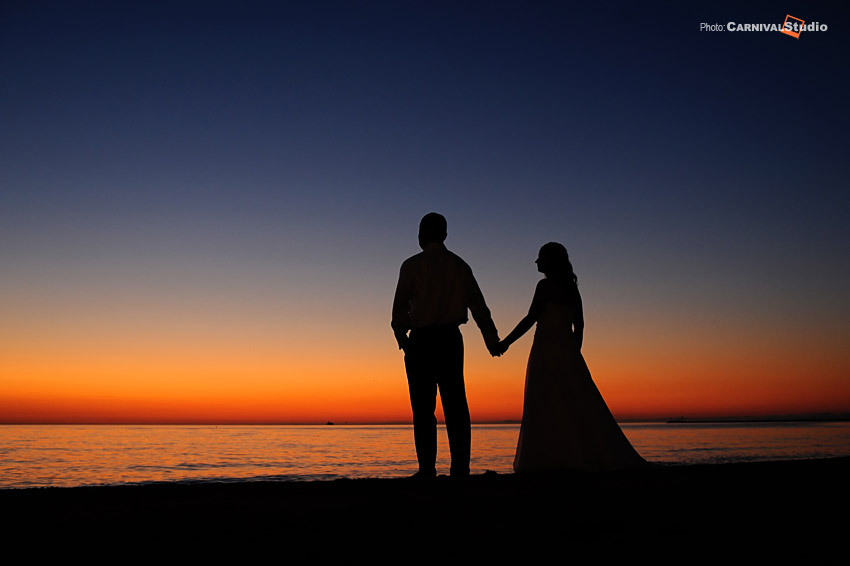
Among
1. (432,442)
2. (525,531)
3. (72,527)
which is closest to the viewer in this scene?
(525,531)

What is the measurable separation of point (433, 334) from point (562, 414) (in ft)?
7.07

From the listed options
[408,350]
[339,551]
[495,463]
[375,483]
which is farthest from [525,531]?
[495,463]

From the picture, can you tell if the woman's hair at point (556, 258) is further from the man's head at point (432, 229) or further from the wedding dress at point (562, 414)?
the man's head at point (432, 229)

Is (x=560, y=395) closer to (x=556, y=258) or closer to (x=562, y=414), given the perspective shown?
(x=562, y=414)

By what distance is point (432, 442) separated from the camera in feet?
22.5

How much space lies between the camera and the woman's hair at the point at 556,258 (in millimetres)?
7867

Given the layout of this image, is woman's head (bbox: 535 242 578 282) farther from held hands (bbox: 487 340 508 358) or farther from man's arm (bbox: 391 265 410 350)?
man's arm (bbox: 391 265 410 350)

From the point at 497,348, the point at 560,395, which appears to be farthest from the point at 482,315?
the point at 560,395

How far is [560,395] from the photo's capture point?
810cm

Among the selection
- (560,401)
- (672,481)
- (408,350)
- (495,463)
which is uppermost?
(408,350)

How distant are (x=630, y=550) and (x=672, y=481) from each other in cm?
290

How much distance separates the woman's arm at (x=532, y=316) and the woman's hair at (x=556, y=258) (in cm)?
20

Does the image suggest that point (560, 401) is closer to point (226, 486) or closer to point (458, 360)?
point (458, 360)

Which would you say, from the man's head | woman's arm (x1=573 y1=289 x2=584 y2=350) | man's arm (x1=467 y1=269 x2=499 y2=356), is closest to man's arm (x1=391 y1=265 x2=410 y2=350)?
the man's head
